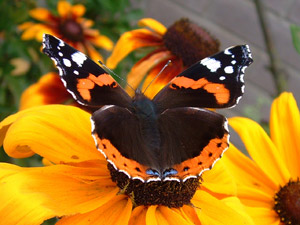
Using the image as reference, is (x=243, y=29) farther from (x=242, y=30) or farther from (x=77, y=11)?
(x=77, y=11)

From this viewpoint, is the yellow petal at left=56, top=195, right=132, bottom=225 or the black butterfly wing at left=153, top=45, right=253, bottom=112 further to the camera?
the black butterfly wing at left=153, top=45, right=253, bottom=112

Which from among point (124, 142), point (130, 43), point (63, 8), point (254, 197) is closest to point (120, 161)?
point (124, 142)

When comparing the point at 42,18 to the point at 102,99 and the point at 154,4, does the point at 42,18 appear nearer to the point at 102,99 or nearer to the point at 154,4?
the point at 102,99

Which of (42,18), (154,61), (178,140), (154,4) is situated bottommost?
(154,4)

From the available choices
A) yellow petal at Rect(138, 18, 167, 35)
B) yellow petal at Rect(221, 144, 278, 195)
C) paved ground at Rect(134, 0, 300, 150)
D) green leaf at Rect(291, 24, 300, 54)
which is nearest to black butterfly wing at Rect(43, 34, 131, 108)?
yellow petal at Rect(221, 144, 278, 195)

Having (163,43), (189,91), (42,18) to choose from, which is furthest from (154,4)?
(189,91)

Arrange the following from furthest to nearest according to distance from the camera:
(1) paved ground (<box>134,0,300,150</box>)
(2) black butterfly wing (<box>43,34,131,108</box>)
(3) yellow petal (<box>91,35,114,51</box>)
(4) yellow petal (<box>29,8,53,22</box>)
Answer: (1) paved ground (<box>134,0,300,150</box>)
(3) yellow petal (<box>91,35,114,51</box>)
(4) yellow petal (<box>29,8,53,22</box>)
(2) black butterfly wing (<box>43,34,131,108</box>)

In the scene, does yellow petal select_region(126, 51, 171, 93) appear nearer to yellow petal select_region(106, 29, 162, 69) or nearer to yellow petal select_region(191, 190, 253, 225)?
yellow petal select_region(106, 29, 162, 69)

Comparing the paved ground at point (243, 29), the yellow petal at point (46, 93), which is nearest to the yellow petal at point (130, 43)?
the yellow petal at point (46, 93)
